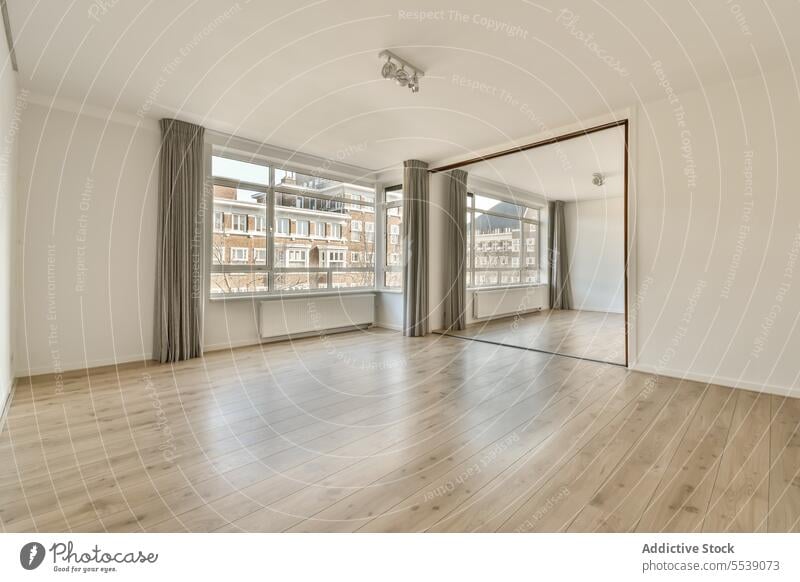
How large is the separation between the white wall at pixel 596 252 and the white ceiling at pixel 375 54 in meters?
4.99

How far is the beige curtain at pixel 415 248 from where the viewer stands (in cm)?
531

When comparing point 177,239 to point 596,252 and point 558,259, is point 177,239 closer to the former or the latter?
point 558,259

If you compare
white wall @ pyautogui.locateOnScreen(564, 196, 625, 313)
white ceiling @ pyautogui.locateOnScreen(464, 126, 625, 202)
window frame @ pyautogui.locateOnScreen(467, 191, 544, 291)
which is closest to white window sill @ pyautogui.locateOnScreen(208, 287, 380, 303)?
window frame @ pyautogui.locateOnScreen(467, 191, 544, 291)

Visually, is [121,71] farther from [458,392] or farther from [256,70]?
[458,392]

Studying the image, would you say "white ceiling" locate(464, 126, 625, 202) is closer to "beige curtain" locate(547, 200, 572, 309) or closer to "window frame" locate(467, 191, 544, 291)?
"window frame" locate(467, 191, 544, 291)

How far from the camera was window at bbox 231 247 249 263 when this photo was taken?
4410mm

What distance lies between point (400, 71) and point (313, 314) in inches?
124

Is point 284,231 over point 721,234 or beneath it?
over

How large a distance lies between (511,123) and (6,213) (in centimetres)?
418

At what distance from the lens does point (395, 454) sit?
190 cm

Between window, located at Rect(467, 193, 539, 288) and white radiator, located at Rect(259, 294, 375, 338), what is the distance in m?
2.08

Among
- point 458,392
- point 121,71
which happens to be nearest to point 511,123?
point 458,392

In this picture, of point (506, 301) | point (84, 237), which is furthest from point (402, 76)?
point (506, 301)

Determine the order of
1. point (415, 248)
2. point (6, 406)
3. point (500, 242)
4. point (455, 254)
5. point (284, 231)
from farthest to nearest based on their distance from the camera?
point (500, 242) → point (455, 254) → point (415, 248) → point (284, 231) → point (6, 406)
